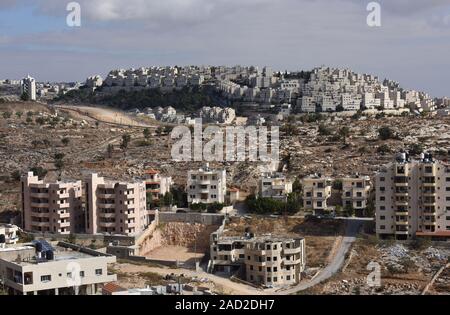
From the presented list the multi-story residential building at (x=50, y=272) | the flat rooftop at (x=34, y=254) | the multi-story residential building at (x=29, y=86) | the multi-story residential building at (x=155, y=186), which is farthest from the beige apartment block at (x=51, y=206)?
the multi-story residential building at (x=29, y=86)

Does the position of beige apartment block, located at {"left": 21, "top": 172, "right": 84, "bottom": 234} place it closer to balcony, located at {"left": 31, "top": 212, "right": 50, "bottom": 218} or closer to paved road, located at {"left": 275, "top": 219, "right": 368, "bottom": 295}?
balcony, located at {"left": 31, "top": 212, "right": 50, "bottom": 218}

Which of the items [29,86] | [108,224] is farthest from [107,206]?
[29,86]

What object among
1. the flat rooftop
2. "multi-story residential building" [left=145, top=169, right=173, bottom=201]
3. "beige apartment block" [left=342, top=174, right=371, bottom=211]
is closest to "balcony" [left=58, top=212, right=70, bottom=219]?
"multi-story residential building" [left=145, top=169, right=173, bottom=201]

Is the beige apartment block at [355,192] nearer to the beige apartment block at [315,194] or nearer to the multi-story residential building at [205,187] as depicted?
the beige apartment block at [315,194]

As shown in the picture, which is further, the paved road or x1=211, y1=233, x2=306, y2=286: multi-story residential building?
A: x1=211, y1=233, x2=306, y2=286: multi-story residential building

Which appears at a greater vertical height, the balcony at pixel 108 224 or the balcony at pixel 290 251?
the balcony at pixel 108 224

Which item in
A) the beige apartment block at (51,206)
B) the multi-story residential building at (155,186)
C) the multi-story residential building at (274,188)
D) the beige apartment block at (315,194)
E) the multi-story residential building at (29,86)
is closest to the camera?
the beige apartment block at (51,206)

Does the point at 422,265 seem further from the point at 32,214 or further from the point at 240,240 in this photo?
the point at 32,214
